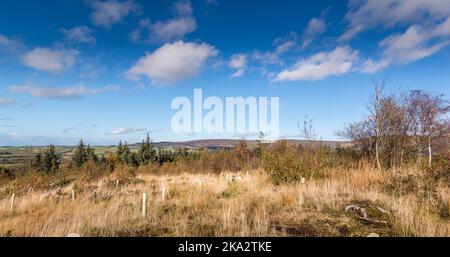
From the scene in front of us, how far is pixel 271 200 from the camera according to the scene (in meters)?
6.84

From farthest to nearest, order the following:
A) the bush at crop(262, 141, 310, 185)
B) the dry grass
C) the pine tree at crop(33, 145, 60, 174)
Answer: the pine tree at crop(33, 145, 60, 174), the bush at crop(262, 141, 310, 185), the dry grass

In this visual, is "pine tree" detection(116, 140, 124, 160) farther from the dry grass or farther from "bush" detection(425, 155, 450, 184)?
"bush" detection(425, 155, 450, 184)

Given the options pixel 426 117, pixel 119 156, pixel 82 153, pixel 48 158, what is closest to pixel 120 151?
pixel 119 156

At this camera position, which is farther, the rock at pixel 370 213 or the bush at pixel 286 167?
the bush at pixel 286 167

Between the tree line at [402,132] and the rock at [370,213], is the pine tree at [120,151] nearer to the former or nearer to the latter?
the tree line at [402,132]

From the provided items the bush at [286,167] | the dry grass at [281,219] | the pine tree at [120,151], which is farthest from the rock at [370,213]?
the pine tree at [120,151]

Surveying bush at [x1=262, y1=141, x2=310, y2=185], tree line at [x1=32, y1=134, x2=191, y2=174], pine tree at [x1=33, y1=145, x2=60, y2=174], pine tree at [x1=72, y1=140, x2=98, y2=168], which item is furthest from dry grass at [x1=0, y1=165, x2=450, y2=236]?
pine tree at [x1=72, y1=140, x2=98, y2=168]

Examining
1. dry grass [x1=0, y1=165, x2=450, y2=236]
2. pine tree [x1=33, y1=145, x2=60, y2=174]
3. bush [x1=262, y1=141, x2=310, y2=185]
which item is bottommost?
pine tree [x1=33, y1=145, x2=60, y2=174]

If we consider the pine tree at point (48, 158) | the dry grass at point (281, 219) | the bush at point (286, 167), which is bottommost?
the pine tree at point (48, 158)

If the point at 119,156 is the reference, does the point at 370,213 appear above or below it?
above

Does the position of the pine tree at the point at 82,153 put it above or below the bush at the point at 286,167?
below

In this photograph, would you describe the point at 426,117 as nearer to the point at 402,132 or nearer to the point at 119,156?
the point at 402,132

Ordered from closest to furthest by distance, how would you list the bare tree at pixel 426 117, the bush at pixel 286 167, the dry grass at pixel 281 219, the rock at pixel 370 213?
the dry grass at pixel 281 219 < the rock at pixel 370 213 < the bush at pixel 286 167 < the bare tree at pixel 426 117
